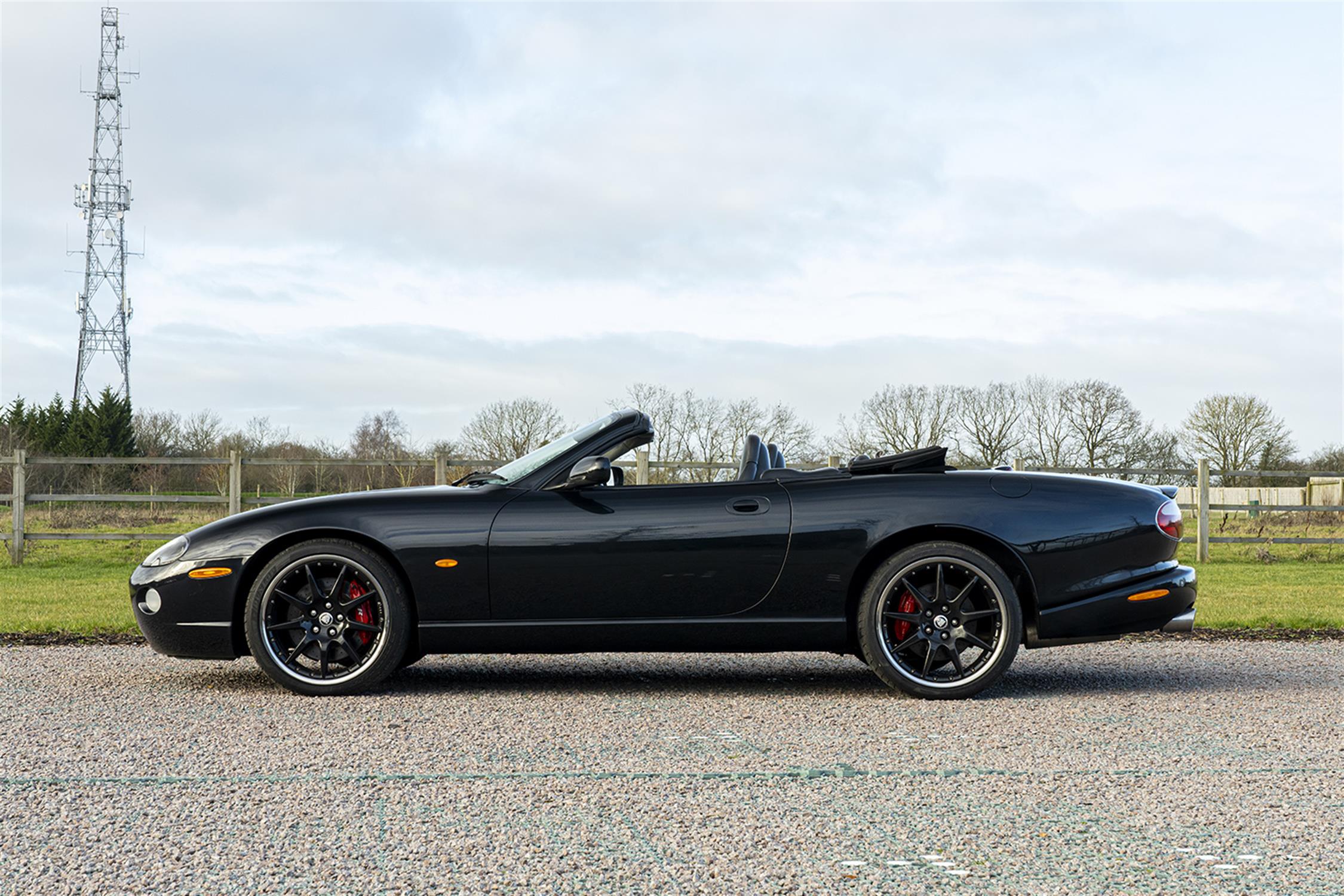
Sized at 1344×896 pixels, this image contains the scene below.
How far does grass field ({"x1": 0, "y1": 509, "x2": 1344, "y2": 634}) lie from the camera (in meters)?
8.97

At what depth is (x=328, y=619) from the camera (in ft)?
18.4

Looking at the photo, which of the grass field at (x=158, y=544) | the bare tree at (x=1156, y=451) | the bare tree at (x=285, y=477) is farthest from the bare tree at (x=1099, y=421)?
the bare tree at (x=285, y=477)

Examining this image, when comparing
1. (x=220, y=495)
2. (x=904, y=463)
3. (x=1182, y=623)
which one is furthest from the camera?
(x=220, y=495)

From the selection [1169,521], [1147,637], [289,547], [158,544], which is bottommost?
[1147,637]

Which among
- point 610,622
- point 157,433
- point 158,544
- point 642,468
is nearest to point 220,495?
point 158,544

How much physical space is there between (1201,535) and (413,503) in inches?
556

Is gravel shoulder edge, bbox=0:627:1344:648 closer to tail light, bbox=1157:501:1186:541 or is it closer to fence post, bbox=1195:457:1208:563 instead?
tail light, bbox=1157:501:1186:541

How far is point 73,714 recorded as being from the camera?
5.16 meters

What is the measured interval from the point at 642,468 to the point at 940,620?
3.39 m

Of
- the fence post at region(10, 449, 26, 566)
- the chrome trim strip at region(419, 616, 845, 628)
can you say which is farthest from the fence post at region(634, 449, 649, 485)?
the fence post at region(10, 449, 26, 566)

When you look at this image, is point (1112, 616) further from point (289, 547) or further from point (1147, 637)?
point (289, 547)

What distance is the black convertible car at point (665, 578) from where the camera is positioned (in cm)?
555

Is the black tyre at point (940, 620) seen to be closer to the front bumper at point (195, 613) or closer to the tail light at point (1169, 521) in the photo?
the tail light at point (1169, 521)

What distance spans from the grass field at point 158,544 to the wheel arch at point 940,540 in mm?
3604
